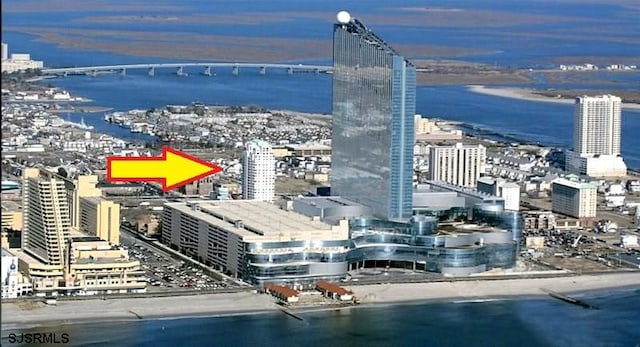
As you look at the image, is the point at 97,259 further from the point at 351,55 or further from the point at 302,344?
the point at 351,55

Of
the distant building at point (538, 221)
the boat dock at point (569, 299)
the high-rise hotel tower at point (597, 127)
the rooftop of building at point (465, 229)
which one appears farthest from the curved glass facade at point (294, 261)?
the high-rise hotel tower at point (597, 127)

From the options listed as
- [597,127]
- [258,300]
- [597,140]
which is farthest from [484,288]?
[597,127]

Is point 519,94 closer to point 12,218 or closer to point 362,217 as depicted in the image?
point 362,217

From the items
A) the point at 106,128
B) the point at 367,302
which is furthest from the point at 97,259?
the point at 106,128

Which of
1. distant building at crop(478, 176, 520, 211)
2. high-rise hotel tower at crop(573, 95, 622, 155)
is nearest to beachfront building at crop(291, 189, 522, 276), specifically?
distant building at crop(478, 176, 520, 211)

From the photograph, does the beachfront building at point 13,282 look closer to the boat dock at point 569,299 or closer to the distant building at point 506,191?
the boat dock at point 569,299

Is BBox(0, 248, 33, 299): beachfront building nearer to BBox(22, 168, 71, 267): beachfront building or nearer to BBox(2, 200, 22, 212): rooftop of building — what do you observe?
BBox(22, 168, 71, 267): beachfront building
